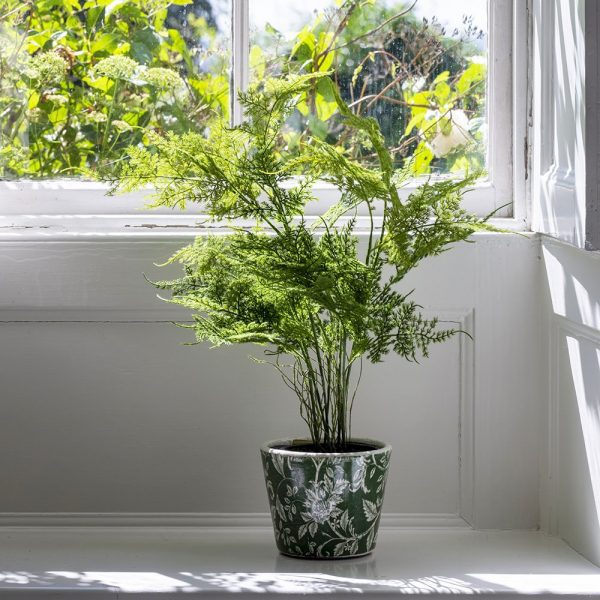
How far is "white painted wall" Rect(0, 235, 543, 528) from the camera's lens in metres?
1.75

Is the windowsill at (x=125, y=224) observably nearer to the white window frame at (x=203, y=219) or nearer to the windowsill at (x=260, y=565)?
the white window frame at (x=203, y=219)

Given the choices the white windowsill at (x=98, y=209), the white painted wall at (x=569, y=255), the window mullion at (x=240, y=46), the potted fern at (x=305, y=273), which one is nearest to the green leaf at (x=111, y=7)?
the window mullion at (x=240, y=46)

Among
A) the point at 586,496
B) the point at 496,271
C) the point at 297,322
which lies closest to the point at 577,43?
the point at 496,271

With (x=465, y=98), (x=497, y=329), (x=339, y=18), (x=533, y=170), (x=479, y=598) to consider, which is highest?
(x=339, y=18)

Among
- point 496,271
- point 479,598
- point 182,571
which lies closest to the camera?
point 479,598

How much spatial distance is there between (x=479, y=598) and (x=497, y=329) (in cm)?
54

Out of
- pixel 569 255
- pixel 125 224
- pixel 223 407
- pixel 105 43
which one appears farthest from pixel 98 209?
pixel 569 255

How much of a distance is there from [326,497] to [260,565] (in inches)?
6.3

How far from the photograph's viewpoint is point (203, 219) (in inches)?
71.2

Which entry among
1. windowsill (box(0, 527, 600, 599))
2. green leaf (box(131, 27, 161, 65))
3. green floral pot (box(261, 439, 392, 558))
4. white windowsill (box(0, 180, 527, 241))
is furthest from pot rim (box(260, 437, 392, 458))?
green leaf (box(131, 27, 161, 65))

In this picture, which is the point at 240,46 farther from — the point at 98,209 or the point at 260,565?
the point at 260,565

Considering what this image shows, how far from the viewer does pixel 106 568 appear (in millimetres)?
1501

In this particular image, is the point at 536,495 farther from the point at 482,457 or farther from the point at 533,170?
the point at 533,170

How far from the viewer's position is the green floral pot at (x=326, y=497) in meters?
1.48
